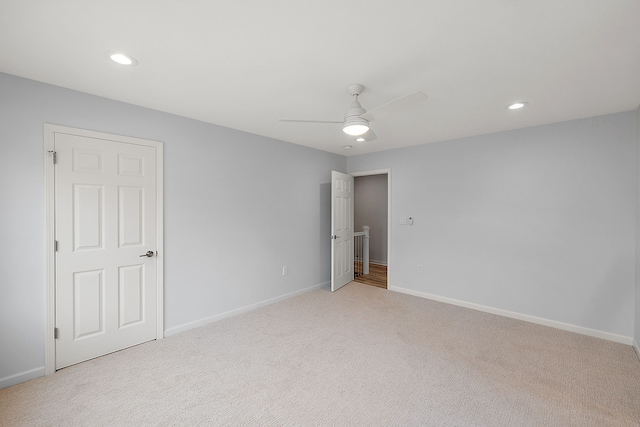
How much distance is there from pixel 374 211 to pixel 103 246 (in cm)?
586

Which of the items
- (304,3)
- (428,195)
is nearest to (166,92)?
(304,3)

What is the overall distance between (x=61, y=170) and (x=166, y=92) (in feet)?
3.75

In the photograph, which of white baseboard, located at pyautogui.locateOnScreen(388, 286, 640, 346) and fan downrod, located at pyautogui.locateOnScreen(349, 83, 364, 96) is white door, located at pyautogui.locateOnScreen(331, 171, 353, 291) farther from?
fan downrod, located at pyautogui.locateOnScreen(349, 83, 364, 96)

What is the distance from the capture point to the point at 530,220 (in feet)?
11.3

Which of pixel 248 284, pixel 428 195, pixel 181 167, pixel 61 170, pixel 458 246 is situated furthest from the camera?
pixel 428 195

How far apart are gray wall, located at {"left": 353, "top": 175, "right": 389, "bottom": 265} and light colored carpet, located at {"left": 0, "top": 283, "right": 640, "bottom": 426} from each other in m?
3.89

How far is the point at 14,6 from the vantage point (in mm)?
1422

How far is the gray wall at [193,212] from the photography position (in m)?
2.20

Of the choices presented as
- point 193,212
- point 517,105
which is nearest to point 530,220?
point 517,105

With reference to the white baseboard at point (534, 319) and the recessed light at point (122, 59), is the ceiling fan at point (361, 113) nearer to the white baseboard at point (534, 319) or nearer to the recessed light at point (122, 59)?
the recessed light at point (122, 59)

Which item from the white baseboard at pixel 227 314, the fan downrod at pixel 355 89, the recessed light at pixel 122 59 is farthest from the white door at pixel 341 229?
the recessed light at pixel 122 59

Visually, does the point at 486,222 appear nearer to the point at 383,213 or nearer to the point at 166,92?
the point at 383,213

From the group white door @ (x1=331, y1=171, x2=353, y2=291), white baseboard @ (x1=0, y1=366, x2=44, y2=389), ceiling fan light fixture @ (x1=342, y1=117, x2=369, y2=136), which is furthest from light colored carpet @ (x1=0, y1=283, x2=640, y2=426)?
ceiling fan light fixture @ (x1=342, y1=117, x2=369, y2=136)

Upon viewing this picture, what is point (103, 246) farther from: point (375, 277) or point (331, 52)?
point (375, 277)
